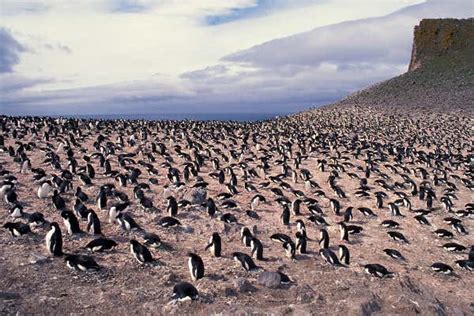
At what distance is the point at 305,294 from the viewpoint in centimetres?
1196

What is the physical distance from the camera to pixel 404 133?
49.3 meters

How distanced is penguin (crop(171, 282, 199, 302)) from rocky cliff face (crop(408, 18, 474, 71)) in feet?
307

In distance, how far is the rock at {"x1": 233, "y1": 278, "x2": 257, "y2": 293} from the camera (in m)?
11.7

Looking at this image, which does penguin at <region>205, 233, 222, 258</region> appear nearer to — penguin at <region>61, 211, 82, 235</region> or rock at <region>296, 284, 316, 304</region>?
rock at <region>296, 284, 316, 304</region>

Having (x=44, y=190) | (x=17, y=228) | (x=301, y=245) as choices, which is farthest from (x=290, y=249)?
(x=44, y=190)

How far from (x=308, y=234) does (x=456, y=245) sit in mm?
5101

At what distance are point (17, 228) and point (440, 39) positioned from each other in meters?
100

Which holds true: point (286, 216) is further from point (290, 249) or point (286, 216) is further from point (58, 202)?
point (58, 202)

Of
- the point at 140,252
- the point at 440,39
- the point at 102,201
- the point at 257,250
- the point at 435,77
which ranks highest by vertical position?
the point at 440,39

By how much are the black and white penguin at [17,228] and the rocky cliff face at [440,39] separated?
306 ft

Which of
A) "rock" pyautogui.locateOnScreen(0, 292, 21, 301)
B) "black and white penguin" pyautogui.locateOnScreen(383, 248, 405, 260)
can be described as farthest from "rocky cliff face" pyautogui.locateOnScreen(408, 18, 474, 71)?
"rock" pyautogui.locateOnScreen(0, 292, 21, 301)

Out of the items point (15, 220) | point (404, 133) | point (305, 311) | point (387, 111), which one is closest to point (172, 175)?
point (15, 220)

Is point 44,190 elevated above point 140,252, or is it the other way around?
point 44,190

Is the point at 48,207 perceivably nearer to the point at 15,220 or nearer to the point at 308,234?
the point at 15,220
